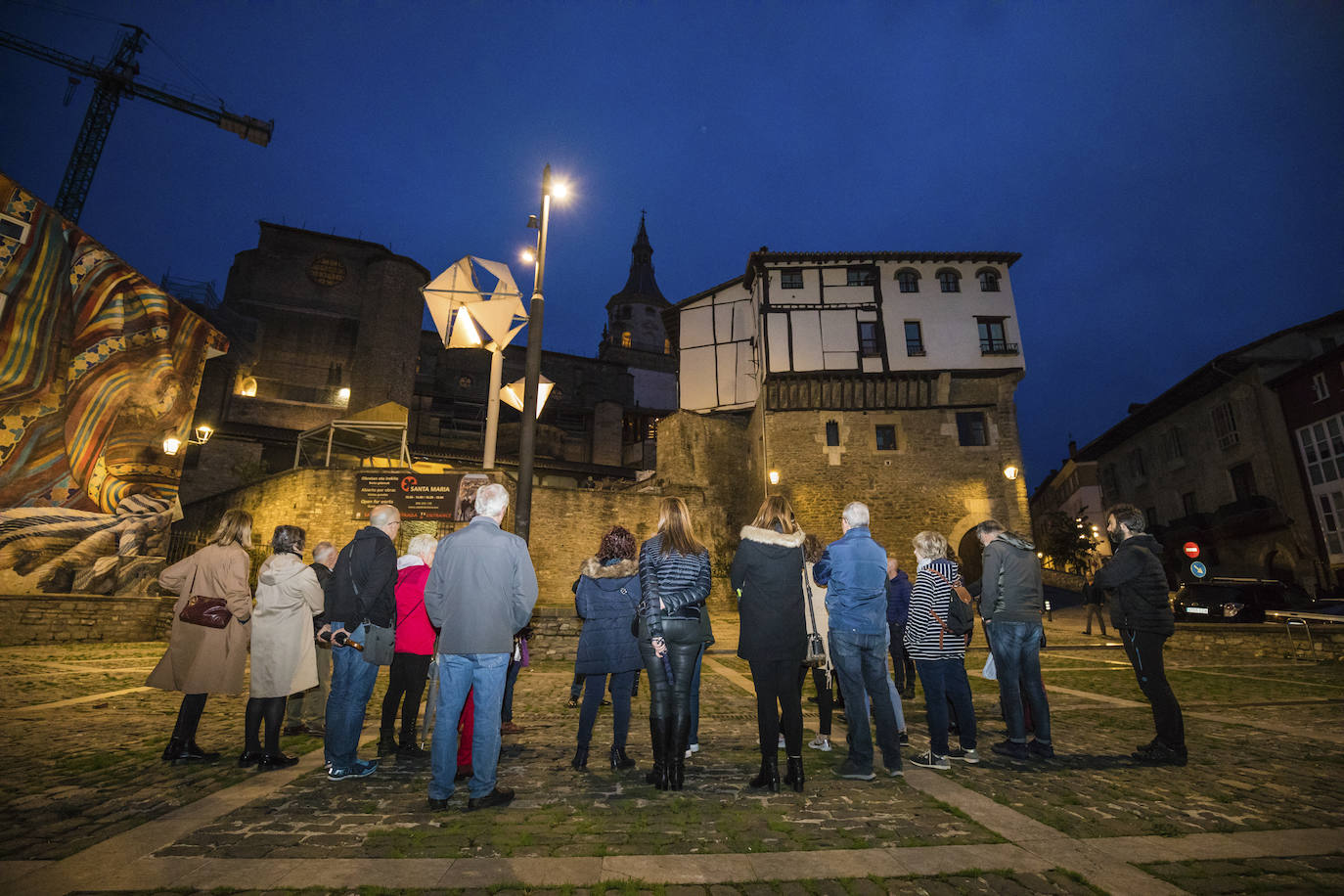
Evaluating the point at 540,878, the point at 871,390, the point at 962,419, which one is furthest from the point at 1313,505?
the point at 540,878

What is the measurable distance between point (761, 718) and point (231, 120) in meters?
57.1

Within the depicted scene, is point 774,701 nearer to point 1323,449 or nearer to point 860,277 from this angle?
point 860,277

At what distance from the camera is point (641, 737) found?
5449 mm

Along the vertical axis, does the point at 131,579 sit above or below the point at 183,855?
above

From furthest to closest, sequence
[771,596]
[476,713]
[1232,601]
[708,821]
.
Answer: [1232,601] → [771,596] → [476,713] → [708,821]

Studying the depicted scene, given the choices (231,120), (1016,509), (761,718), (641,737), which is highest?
(231,120)

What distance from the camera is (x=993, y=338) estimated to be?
23219 mm

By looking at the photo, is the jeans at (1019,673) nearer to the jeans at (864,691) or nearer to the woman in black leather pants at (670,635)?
the jeans at (864,691)

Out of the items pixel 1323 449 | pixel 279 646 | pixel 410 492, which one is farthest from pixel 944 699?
pixel 1323 449

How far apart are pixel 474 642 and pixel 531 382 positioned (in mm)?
4758

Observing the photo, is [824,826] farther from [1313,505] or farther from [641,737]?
[1313,505]

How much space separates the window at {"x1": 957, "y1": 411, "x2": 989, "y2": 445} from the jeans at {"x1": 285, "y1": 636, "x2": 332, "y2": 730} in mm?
22629

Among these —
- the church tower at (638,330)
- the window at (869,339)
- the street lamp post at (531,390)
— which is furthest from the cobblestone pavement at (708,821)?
the church tower at (638,330)

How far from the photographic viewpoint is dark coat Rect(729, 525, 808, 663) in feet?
12.9
